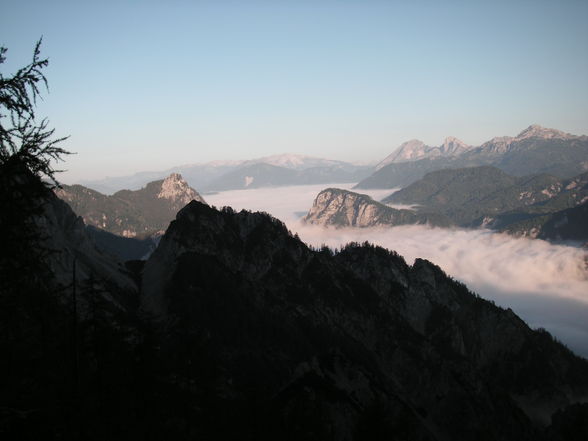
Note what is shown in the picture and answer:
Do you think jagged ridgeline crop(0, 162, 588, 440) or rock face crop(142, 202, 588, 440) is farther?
rock face crop(142, 202, 588, 440)

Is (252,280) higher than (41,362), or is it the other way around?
(41,362)

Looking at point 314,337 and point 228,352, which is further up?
point 228,352

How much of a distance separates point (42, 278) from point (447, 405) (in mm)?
141530

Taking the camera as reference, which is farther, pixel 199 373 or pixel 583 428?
pixel 583 428

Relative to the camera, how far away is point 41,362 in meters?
16.1

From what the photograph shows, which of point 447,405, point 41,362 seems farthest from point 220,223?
point 41,362

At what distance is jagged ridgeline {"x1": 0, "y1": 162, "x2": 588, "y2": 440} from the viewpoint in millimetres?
16109

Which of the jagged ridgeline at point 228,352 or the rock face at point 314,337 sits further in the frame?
the rock face at point 314,337

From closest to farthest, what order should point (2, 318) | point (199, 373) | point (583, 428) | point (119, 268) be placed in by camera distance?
point (2, 318), point (199, 373), point (583, 428), point (119, 268)

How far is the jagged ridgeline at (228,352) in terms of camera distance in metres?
16.1

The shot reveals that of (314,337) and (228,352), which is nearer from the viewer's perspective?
(228,352)

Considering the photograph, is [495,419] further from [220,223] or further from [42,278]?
[42,278]

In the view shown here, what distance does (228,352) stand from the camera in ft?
383

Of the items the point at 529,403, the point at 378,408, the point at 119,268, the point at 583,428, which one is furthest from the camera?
the point at 529,403
